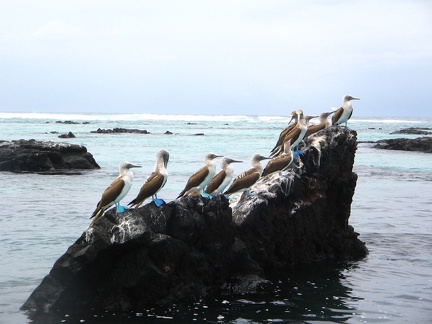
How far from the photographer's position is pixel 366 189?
24578mm

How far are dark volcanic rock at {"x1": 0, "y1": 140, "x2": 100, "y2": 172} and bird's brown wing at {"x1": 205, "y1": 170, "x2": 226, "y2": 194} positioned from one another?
18.9 meters

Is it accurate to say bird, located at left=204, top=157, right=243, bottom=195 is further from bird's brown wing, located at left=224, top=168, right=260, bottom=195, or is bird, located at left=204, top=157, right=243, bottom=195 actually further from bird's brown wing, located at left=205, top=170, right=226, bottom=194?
bird's brown wing, located at left=224, top=168, right=260, bottom=195

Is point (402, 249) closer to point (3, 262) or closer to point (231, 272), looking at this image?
point (231, 272)

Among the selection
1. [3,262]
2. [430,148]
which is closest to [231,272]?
[3,262]

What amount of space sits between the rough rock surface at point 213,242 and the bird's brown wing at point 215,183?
415 mm

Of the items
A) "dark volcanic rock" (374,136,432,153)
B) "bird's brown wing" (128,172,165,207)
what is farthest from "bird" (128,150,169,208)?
Result: "dark volcanic rock" (374,136,432,153)

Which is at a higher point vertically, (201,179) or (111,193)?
(201,179)

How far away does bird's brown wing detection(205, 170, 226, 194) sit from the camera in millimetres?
11305

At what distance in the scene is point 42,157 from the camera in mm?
28938

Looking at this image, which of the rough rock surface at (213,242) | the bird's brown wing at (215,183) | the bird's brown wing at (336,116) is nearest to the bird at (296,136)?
the rough rock surface at (213,242)

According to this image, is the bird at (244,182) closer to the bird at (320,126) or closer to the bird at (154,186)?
the bird at (154,186)

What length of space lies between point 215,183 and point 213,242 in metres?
1.11

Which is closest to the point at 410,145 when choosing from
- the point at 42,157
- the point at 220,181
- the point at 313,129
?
the point at 42,157

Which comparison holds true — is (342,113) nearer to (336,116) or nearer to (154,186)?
(336,116)
